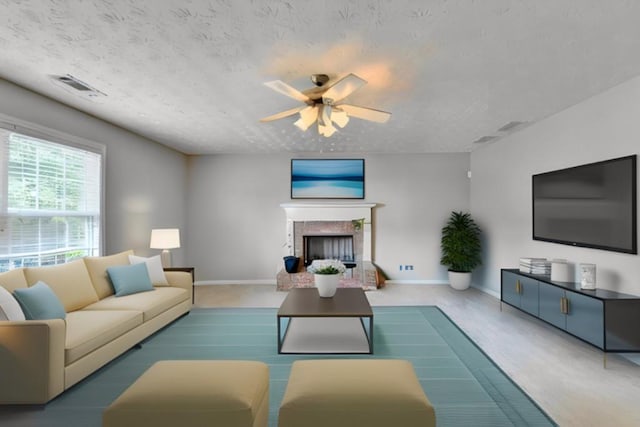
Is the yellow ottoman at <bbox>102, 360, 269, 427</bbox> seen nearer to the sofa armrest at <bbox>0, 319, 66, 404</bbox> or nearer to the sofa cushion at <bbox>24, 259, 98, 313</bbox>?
the sofa armrest at <bbox>0, 319, 66, 404</bbox>

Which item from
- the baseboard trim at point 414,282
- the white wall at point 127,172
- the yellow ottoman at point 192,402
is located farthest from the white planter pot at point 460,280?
the white wall at point 127,172

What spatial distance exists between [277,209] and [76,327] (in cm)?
407

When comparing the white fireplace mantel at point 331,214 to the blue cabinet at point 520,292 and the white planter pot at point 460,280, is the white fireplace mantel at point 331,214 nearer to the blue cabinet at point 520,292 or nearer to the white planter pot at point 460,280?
the white planter pot at point 460,280

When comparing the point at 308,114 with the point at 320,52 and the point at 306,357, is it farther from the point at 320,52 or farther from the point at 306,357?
the point at 306,357

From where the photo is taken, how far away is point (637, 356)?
9.61 ft

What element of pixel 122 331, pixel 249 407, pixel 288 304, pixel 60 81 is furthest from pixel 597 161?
pixel 60 81

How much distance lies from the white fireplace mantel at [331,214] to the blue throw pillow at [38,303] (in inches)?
157

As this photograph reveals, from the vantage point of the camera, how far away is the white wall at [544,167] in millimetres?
3043

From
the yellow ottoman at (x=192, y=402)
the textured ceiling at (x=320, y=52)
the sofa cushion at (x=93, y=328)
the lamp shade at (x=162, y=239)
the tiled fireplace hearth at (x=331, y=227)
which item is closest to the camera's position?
the yellow ottoman at (x=192, y=402)

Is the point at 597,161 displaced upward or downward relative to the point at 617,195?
upward

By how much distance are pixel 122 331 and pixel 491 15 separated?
375cm

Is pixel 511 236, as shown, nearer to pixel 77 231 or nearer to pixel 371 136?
pixel 371 136

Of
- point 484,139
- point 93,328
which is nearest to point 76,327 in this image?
point 93,328

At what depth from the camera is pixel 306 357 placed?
9.74ft
